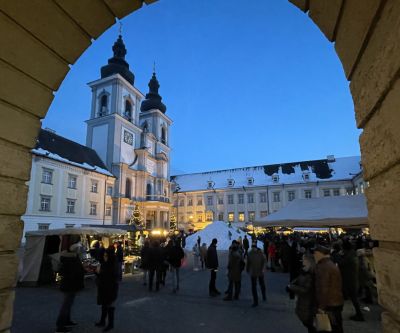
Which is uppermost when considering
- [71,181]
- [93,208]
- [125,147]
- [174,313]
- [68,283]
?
[125,147]

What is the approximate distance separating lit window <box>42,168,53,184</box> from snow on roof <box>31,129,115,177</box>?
152 centimetres

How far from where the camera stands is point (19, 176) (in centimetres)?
342

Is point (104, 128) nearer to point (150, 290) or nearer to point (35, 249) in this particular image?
point (35, 249)

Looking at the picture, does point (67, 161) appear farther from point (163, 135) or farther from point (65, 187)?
point (163, 135)

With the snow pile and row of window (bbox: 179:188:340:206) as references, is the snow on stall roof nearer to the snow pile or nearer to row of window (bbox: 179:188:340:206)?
the snow pile

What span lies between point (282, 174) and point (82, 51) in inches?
2394

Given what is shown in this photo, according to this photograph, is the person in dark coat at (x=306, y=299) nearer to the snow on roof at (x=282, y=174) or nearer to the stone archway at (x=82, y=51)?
the stone archway at (x=82, y=51)

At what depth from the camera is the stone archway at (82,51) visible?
6.35ft

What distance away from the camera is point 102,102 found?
4816 cm

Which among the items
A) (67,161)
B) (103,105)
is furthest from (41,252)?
(103,105)

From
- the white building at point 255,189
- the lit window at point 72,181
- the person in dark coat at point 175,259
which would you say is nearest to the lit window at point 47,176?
the lit window at point 72,181

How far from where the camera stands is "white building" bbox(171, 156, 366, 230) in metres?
56.9

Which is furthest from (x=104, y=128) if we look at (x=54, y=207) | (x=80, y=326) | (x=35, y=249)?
(x=80, y=326)

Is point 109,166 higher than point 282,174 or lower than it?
lower
